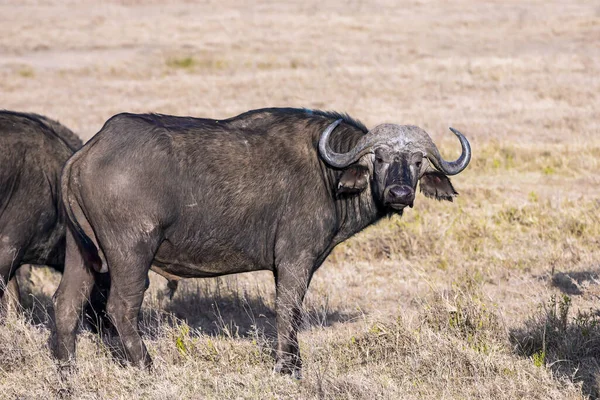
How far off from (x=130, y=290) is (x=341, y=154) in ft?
5.73

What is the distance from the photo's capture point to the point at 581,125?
16.5 m

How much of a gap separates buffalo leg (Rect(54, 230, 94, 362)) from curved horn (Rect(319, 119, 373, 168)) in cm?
189

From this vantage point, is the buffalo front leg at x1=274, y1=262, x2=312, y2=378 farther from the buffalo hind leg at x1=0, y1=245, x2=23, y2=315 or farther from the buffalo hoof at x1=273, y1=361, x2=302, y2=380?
the buffalo hind leg at x1=0, y1=245, x2=23, y2=315

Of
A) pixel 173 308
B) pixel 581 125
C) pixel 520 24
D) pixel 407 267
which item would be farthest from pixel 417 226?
pixel 520 24

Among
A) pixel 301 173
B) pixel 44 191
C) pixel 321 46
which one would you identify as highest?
pixel 301 173

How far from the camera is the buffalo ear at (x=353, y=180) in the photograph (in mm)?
6281

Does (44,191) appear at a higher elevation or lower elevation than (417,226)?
higher

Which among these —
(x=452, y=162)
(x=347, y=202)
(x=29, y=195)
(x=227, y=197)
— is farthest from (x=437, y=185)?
(x=29, y=195)

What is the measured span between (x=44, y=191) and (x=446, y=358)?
3.58m

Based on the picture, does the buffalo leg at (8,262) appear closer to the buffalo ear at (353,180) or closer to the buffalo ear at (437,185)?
the buffalo ear at (353,180)

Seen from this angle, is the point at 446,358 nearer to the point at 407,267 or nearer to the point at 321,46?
the point at 407,267

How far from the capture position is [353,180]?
6.30m

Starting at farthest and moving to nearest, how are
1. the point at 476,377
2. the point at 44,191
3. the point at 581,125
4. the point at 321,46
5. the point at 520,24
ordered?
the point at 520,24, the point at 321,46, the point at 581,125, the point at 44,191, the point at 476,377

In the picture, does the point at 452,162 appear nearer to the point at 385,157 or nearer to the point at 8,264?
the point at 385,157
